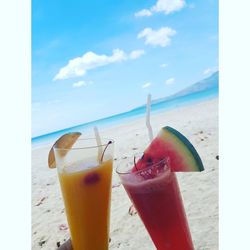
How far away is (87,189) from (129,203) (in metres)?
0.62

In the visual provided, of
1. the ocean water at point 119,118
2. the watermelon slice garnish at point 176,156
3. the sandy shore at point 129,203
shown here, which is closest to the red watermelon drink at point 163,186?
the watermelon slice garnish at point 176,156

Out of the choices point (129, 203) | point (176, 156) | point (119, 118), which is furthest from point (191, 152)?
point (119, 118)

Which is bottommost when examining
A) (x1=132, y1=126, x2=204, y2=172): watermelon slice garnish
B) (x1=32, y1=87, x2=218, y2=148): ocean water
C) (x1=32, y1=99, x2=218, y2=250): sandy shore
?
(x1=32, y1=99, x2=218, y2=250): sandy shore

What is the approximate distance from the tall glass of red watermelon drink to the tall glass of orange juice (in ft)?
0.19

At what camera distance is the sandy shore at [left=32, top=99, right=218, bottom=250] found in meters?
1.23

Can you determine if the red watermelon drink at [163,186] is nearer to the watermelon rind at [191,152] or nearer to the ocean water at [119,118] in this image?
the watermelon rind at [191,152]

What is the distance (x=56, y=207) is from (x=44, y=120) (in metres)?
0.70

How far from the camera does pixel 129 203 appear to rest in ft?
4.74

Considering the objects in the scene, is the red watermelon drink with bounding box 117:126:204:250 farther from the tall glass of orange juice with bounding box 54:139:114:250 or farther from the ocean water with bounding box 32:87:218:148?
the ocean water with bounding box 32:87:218:148

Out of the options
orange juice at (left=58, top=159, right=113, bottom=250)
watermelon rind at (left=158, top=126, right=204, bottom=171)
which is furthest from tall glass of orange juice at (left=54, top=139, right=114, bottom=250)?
watermelon rind at (left=158, top=126, right=204, bottom=171)

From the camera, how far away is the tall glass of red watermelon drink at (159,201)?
795 millimetres
